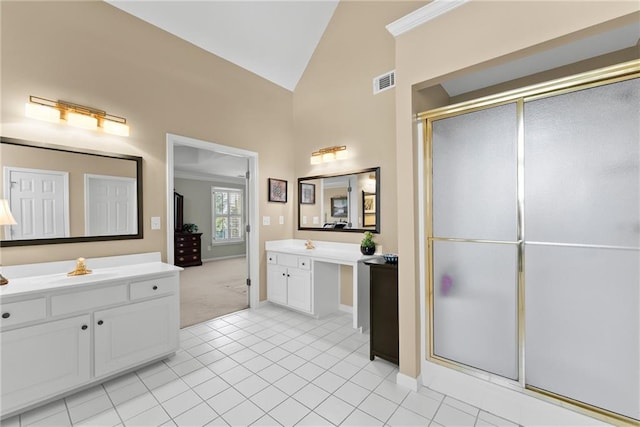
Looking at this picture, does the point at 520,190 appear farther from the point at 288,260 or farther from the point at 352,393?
the point at 288,260

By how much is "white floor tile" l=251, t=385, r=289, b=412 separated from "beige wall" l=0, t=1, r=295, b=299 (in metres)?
1.82

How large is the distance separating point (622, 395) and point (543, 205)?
108 centimetres

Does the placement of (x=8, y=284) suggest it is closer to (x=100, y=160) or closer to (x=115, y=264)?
(x=115, y=264)

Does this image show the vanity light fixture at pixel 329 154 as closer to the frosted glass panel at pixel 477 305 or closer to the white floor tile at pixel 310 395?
the frosted glass panel at pixel 477 305

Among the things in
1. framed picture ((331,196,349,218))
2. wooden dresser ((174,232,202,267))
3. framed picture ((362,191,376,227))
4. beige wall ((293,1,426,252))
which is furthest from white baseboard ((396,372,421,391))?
wooden dresser ((174,232,202,267))

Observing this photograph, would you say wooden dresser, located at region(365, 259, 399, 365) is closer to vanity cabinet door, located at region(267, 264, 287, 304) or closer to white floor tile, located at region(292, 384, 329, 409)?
white floor tile, located at region(292, 384, 329, 409)

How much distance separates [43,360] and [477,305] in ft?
9.63

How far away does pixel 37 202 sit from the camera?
7.24ft

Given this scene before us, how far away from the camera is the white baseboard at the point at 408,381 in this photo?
2045 millimetres

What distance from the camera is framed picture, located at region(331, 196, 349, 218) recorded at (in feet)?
12.1

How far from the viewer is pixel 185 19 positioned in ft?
9.82

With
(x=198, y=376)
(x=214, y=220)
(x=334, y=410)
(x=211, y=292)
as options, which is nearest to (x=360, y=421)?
(x=334, y=410)

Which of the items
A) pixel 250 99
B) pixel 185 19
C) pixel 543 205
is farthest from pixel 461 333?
pixel 185 19

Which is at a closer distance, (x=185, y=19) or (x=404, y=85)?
(x=404, y=85)
